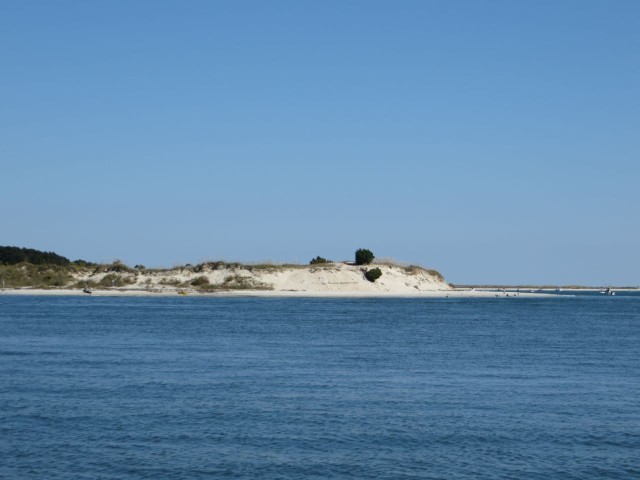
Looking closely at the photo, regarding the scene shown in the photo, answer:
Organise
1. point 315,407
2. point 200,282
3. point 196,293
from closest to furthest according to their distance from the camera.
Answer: point 315,407
point 196,293
point 200,282

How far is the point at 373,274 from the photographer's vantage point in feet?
547

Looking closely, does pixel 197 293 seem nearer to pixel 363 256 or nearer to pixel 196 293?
pixel 196 293

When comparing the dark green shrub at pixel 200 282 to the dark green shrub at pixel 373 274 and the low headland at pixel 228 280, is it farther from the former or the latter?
the dark green shrub at pixel 373 274

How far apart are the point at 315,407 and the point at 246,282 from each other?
133844 millimetres

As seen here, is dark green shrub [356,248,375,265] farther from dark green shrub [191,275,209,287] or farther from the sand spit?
dark green shrub [191,275,209,287]

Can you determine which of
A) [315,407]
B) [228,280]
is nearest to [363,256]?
[228,280]

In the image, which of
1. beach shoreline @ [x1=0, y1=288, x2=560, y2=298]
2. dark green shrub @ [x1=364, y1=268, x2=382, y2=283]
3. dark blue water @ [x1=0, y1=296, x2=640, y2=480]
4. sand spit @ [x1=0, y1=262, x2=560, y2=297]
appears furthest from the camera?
dark green shrub @ [x1=364, y1=268, x2=382, y2=283]

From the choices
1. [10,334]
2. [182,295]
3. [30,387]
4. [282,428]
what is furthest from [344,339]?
[182,295]

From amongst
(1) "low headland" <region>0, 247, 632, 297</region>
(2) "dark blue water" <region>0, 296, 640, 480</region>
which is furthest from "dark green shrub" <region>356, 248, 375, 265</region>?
(2) "dark blue water" <region>0, 296, 640, 480</region>

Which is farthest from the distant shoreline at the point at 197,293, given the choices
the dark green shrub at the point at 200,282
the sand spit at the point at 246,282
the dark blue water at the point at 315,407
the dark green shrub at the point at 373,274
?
the dark blue water at the point at 315,407

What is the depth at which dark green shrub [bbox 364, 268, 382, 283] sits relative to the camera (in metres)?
167

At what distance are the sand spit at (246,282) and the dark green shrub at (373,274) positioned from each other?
873 millimetres

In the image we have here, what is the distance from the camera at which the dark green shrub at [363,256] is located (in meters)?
172

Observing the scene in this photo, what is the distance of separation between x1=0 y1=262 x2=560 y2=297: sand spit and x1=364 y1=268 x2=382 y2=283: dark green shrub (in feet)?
2.86
